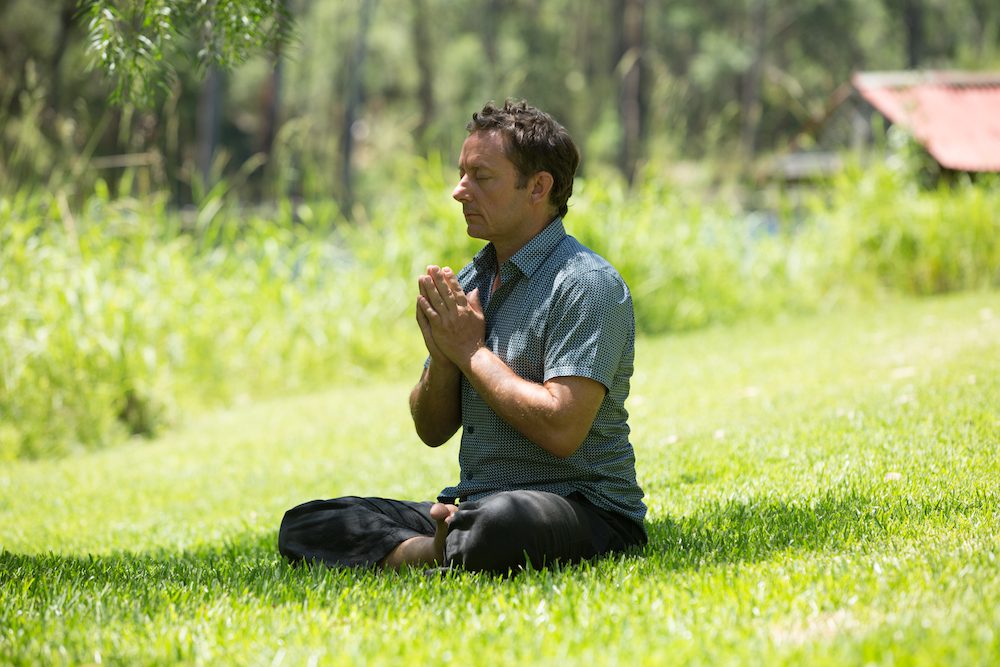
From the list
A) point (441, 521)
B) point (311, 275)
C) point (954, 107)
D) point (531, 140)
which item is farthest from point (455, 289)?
point (954, 107)

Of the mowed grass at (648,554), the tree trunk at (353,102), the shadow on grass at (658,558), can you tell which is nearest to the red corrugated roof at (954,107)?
the mowed grass at (648,554)

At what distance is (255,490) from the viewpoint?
6293mm

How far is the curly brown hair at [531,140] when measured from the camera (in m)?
3.26

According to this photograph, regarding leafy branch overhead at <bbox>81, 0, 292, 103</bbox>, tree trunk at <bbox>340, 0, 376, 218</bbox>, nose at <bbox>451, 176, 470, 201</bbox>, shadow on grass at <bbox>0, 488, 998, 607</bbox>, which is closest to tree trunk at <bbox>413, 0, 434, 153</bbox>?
tree trunk at <bbox>340, 0, 376, 218</bbox>

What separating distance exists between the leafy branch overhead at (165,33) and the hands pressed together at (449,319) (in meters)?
1.44

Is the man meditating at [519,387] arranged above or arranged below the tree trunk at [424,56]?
below

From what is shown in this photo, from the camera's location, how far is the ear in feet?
10.8

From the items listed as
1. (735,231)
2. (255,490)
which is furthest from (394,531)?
(735,231)

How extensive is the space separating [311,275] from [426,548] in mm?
7090

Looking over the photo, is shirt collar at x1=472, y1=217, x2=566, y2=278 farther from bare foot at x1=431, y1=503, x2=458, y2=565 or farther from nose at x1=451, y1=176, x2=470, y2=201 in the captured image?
bare foot at x1=431, y1=503, x2=458, y2=565

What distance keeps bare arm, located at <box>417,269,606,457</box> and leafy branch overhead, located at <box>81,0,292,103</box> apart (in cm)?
147

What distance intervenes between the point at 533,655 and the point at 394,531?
1.21 meters

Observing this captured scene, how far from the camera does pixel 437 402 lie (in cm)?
341

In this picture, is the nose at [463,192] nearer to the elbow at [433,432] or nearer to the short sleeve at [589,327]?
the short sleeve at [589,327]
